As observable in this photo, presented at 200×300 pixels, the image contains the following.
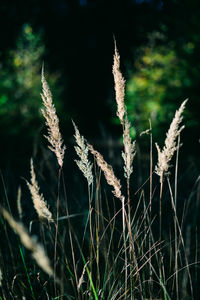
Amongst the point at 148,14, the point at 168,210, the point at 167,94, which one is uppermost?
the point at 148,14

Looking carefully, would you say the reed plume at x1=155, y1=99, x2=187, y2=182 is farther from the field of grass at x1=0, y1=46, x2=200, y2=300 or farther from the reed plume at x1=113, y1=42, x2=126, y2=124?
the reed plume at x1=113, y1=42, x2=126, y2=124

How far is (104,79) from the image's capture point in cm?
855

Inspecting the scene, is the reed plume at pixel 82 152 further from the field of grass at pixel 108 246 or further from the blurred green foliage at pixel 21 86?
the blurred green foliage at pixel 21 86

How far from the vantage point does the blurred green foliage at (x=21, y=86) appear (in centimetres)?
498

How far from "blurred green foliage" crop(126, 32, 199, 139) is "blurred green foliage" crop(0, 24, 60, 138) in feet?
7.48

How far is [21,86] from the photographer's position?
220 inches

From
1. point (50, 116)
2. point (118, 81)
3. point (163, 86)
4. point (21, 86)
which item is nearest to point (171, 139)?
point (118, 81)

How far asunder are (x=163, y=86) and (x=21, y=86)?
321cm

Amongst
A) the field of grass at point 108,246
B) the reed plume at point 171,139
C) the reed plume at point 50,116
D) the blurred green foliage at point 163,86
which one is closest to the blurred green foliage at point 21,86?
the blurred green foliage at point 163,86

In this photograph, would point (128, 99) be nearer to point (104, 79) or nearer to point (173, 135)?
point (173, 135)

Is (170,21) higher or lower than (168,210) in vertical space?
higher

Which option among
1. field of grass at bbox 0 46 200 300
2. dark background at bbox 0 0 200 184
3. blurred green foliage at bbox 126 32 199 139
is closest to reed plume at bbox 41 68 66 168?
field of grass at bbox 0 46 200 300

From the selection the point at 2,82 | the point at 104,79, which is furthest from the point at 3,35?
the point at 104,79

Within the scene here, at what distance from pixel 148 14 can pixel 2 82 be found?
2820mm
